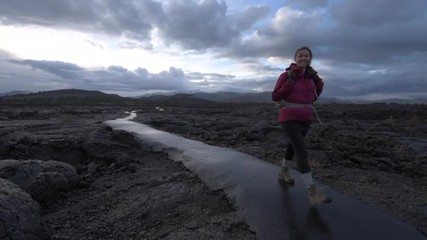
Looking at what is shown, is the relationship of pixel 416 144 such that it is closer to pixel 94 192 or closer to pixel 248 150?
pixel 248 150

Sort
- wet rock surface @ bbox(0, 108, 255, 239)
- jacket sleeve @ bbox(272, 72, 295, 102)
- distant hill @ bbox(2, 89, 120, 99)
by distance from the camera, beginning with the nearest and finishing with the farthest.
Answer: wet rock surface @ bbox(0, 108, 255, 239)
jacket sleeve @ bbox(272, 72, 295, 102)
distant hill @ bbox(2, 89, 120, 99)

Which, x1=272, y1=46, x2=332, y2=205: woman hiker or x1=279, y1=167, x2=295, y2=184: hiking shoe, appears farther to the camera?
x1=279, y1=167, x2=295, y2=184: hiking shoe

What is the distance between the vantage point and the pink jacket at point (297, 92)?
4.96 m

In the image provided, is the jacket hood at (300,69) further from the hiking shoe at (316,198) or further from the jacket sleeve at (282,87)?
the hiking shoe at (316,198)

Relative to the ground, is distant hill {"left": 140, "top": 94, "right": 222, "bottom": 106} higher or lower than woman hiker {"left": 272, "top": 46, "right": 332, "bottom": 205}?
lower

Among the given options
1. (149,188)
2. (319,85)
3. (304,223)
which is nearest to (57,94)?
(149,188)

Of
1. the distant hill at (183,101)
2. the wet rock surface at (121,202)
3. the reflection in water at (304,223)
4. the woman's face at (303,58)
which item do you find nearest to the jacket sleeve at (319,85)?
the woman's face at (303,58)

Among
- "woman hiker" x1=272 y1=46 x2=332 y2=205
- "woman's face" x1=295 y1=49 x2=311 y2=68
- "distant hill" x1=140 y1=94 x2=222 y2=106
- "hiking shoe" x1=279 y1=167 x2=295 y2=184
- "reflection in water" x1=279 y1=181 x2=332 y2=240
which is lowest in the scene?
"distant hill" x1=140 y1=94 x2=222 y2=106

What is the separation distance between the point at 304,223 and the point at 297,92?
1692mm

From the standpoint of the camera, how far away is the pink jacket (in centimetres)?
496

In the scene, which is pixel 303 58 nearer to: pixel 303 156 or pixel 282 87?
pixel 282 87

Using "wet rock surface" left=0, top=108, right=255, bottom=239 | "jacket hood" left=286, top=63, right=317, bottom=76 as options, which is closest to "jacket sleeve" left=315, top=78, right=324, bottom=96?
"jacket hood" left=286, top=63, right=317, bottom=76

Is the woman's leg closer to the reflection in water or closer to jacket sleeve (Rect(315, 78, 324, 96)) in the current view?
the reflection in water

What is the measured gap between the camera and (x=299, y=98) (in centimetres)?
503
